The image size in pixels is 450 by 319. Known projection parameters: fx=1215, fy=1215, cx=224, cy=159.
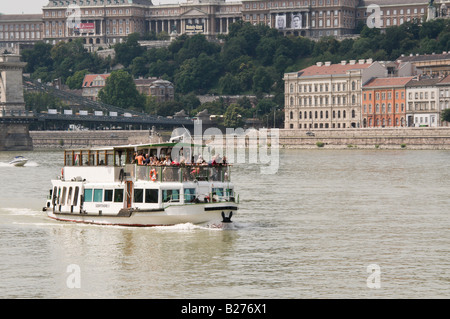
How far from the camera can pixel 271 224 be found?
109 feet

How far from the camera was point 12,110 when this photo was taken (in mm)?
105188

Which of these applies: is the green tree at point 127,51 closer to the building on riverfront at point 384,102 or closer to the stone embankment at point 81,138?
the building on riverfront at point 384,102

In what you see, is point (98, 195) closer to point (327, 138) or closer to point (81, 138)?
point (327, 138)

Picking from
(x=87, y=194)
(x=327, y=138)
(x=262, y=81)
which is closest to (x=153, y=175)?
(x=87, y=194)

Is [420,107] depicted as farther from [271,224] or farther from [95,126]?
[271,224]

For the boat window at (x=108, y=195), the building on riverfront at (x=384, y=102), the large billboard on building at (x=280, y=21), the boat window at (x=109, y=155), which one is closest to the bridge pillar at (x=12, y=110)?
the building on riverfront at (x=384, y=102)

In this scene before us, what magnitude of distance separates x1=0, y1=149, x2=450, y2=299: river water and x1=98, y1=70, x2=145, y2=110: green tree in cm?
9450

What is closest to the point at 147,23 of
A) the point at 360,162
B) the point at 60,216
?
the point at 360,162

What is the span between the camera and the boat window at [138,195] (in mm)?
31281

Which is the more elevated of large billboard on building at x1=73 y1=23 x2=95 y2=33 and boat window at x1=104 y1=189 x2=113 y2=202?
large billboard on building at x1=73 y1=23 x2=95 y2=33

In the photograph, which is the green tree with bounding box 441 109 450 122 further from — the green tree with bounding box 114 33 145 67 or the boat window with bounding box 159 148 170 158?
the green tree with bounding box 114 33 145 67

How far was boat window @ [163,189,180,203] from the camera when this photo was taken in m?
30.8

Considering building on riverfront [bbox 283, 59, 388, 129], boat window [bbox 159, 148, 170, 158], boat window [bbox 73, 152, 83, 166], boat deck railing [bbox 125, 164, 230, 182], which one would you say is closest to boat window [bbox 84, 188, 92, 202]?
boat window [bbox 73, 152, 83, 166]

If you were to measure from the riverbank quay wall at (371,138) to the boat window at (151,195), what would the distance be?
55161mm
